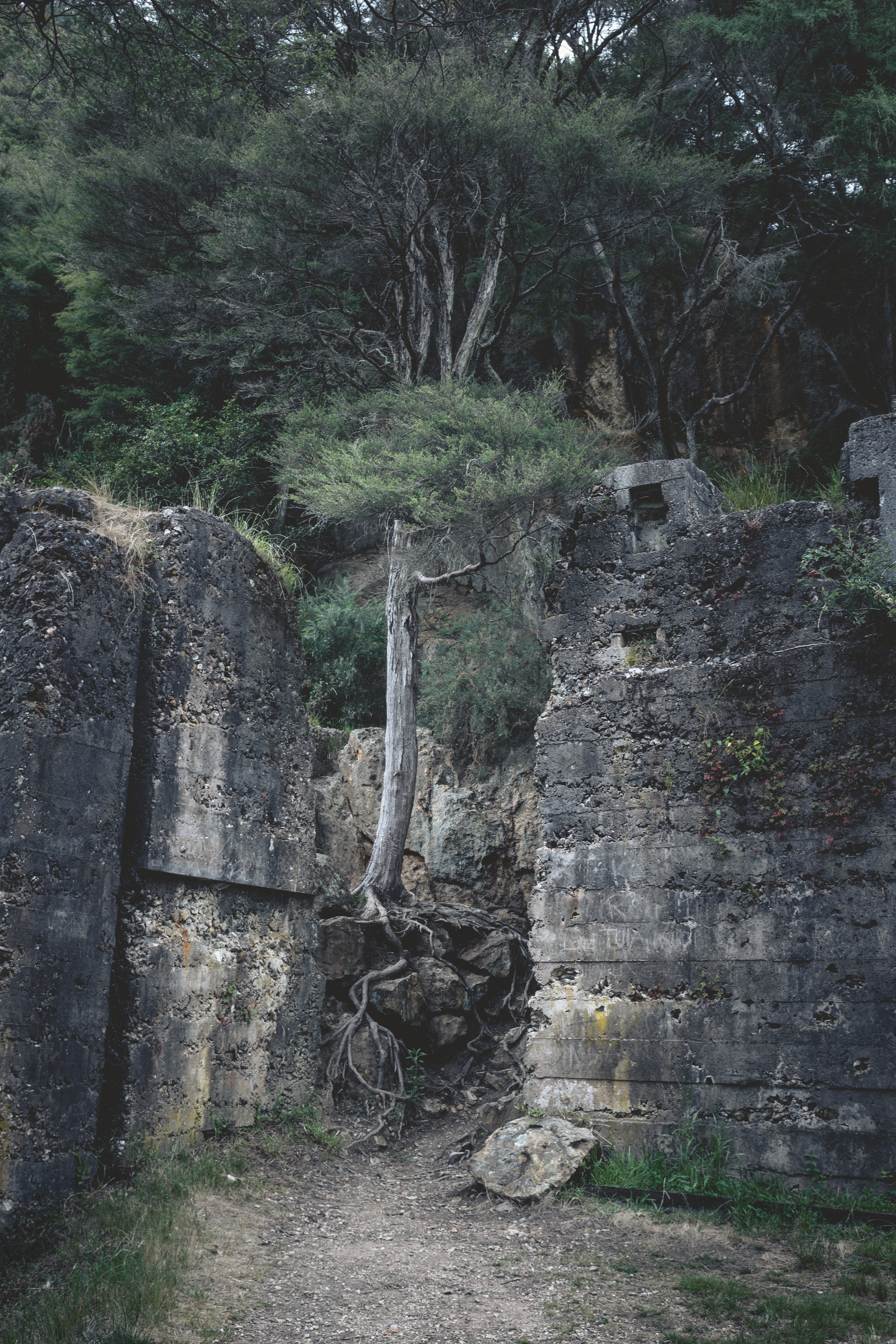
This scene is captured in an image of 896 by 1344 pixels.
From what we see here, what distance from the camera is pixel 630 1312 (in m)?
4.63

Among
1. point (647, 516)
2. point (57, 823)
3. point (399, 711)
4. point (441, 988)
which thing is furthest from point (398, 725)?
point (57, 823)

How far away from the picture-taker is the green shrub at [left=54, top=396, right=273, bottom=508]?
46.9 feet

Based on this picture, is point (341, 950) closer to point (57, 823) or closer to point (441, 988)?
point (441, 988)

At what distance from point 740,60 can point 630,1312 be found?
16.7 metres

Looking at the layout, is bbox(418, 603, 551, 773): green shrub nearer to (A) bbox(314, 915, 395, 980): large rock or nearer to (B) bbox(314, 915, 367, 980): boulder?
(A) bbox(314, 915, 395, 980): large rock

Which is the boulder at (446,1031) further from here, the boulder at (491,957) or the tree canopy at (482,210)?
the tree canopy at (482,210)

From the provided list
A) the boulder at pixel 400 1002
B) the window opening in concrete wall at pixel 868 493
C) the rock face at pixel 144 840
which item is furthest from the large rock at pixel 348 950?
the window opening in concrete wall at pixel 868 493

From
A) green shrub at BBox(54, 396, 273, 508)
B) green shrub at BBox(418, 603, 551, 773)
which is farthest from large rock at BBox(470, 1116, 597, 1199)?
green shrub at BBox(54, 396, 273, 508)

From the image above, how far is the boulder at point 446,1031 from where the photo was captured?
9.19m

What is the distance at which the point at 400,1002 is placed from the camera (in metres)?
9.01

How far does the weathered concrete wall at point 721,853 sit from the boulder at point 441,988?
8.52ft

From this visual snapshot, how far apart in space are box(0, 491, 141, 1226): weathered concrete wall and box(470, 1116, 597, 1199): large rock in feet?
8.44

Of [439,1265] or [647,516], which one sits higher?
[647,516]

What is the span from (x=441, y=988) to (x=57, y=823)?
16.3 ft
